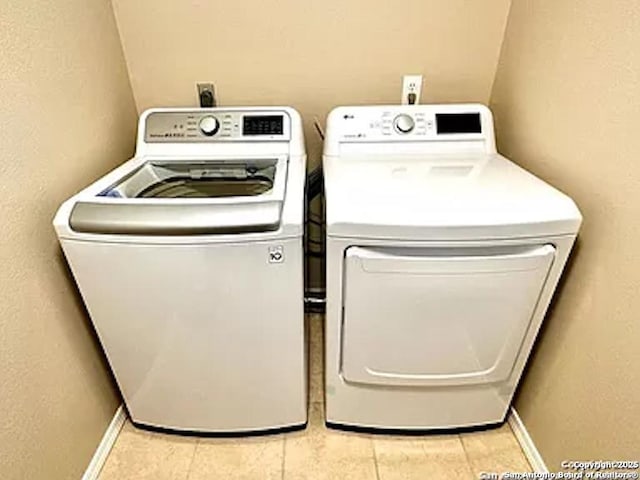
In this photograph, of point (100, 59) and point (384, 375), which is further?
point (100, 59)

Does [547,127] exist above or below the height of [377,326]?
above

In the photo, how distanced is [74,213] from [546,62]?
1.36m

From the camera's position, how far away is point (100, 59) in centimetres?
128

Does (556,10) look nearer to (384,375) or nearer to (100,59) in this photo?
(384,375)

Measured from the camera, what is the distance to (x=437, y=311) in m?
1.03

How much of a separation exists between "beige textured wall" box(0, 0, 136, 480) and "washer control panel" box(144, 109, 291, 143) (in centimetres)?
17

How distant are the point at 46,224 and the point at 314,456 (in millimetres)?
1081

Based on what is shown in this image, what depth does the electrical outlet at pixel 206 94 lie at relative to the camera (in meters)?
1.48

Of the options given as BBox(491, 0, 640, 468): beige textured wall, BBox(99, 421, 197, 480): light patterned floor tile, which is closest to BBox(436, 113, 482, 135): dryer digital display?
BBox(491, 0, 640, 468): beige textured wall

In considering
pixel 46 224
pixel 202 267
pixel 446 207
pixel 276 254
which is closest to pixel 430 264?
pixel 446 207

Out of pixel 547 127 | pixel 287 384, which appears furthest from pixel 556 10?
pixel 287 384

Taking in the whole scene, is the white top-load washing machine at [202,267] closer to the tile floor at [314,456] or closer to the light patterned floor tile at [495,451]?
the tile floor at [314,456]

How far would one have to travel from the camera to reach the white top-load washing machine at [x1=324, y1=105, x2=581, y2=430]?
0.92 meters

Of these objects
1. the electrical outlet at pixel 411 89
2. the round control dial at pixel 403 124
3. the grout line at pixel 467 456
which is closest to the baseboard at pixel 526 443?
the grout line at pixel 467 456
